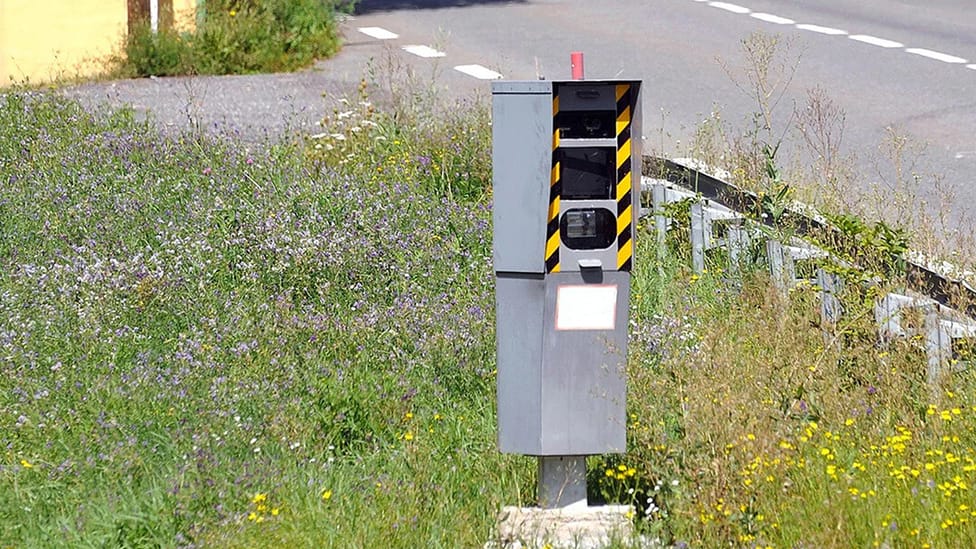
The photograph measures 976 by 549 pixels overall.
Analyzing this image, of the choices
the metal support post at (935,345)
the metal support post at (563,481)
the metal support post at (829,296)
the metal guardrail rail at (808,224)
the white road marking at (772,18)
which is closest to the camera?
Result: the metal support post at (563,481)

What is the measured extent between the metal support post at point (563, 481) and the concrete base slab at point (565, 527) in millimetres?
26

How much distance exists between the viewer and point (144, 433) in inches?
211

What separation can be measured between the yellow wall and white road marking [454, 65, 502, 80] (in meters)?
3.51

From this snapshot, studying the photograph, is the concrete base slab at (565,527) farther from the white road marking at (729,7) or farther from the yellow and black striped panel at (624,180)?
the white road marking at (729,7)

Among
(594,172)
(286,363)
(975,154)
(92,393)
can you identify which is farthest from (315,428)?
(975,154)

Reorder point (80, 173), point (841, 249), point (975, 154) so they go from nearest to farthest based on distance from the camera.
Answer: point (841, 249) → point (80, 173) → point (975, 154)

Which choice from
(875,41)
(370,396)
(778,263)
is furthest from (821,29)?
(370,396)

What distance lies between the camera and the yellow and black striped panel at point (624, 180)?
453cm

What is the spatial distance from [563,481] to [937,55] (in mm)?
11912

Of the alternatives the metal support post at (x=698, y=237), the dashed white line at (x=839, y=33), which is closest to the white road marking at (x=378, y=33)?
the dashed white line at (x=839, y=33)

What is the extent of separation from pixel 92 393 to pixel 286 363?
31.2 inches

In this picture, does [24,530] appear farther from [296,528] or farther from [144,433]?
[296,528]

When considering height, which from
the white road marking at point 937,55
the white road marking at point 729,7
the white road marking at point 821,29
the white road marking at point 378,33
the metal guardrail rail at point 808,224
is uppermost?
the white road marking at point 729,7

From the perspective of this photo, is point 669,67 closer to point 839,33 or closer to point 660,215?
point 839,33
